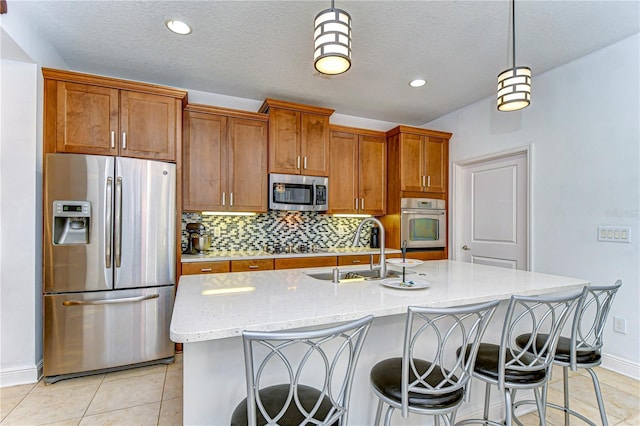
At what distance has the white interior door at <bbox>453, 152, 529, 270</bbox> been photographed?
3525mm

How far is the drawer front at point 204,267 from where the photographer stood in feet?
10.1

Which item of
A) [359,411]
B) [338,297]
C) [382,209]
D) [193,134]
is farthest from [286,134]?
[359,411]

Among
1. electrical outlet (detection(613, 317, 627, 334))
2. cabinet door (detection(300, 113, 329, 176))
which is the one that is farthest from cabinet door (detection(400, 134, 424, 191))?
electrical outlet (detection(613, 317, 627, 334))

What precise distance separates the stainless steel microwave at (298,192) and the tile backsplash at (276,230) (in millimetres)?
365

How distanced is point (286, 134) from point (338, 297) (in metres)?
2.61

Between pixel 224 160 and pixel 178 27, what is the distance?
1.36 m

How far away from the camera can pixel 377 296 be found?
1.55 m

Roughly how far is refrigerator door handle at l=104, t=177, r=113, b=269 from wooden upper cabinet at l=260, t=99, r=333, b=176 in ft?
5.26

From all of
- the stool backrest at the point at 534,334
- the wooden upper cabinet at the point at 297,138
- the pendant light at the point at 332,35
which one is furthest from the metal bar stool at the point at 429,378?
the wooden upper cabinet at the point at 297,138

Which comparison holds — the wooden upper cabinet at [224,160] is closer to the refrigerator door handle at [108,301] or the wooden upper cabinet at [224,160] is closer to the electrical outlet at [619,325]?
the refrigerator door handle at [108,301]

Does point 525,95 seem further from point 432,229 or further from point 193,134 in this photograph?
point 193,134

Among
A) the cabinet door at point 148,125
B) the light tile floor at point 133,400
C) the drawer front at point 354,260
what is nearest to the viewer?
the light tile floor at point 133,400

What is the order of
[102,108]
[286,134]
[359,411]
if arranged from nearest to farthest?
[359,411], [102,108], [286,134]

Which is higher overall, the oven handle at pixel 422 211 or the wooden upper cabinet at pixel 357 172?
the wooden upper cabinet at pixel 357 172
